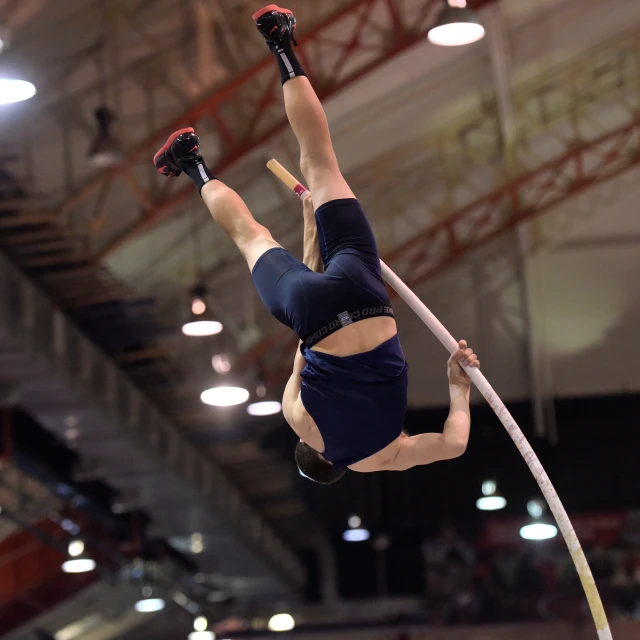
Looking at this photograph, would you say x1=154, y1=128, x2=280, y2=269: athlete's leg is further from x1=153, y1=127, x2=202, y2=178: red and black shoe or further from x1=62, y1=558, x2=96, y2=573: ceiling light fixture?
x1=62, y1=558, x2=96, y2=573: ceiling light fixture

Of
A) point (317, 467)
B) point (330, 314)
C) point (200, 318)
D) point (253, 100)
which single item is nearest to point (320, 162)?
point (330, 314)

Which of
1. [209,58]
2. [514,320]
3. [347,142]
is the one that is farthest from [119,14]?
[514,320]

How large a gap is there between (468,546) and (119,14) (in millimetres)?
9670

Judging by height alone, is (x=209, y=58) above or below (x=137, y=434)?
above

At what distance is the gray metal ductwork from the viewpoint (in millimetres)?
12336

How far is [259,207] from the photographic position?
55.7 ft

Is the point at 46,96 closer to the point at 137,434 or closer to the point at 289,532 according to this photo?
the point at 137,434

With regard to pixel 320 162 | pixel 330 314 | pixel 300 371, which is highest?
pixel 320 162

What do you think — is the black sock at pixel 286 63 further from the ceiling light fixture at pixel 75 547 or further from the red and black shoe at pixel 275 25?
the ceiling light fixture at pixel 75 547

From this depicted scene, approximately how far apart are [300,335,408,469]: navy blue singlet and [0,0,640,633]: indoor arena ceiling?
20.0 ft

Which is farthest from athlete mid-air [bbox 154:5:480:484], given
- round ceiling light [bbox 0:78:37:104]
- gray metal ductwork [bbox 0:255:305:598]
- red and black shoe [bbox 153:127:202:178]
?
gray metal ductwork [bbox 0:255:305:598]

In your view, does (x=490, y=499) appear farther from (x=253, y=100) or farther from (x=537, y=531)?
(x=253, y=100)

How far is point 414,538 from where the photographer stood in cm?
2002

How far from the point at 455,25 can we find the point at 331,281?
18.8ft
